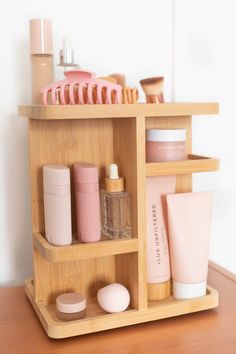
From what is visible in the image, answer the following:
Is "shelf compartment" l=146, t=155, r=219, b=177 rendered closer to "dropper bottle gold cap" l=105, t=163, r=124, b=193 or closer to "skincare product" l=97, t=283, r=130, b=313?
"dropper bottle gold cap" l=105, t=163, r=124, b=193


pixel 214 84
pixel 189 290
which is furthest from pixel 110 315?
pixel 214 84

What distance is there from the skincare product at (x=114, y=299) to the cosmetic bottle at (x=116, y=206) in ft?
0.25

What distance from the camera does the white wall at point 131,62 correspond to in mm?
787

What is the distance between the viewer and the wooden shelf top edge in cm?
58

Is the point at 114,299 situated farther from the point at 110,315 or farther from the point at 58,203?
the point at 58,203

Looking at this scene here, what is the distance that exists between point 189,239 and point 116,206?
0.12m

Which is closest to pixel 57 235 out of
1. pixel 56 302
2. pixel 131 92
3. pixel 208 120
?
pixel 56 302

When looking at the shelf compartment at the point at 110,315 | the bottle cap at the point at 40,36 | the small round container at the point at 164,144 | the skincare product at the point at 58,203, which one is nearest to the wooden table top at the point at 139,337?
the shelf compartment at the point at 110,315

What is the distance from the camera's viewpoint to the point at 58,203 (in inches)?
24.8

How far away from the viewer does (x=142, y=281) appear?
2.16ft

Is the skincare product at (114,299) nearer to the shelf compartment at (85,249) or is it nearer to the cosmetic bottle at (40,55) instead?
the shelf compartment at (85,249)

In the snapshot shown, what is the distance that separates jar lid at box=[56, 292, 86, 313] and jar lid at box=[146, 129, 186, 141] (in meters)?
0.25

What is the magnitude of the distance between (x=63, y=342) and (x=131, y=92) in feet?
1.12

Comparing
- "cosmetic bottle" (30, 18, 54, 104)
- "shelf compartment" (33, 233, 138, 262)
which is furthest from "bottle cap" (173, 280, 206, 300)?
"cosmetic bottle" (30, 18, 54, 104)
